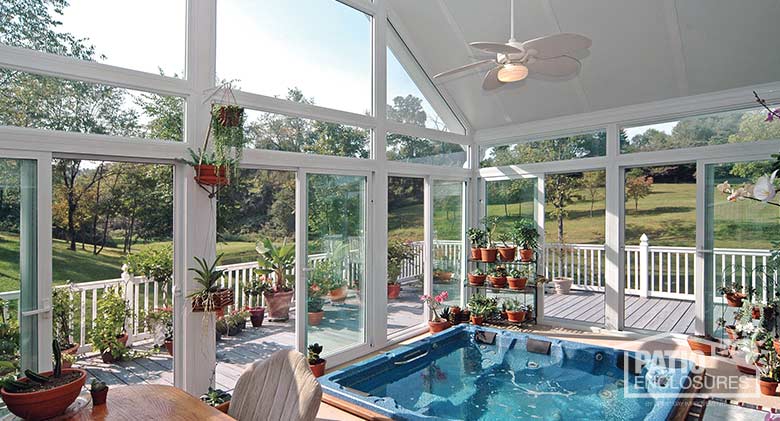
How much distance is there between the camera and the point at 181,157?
3.30 meters

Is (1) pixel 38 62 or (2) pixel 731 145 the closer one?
(1) pixel 38 62

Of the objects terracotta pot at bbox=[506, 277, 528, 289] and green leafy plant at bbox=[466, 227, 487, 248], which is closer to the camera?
terracotta pot at bbox=[506, 277, 528, 289]

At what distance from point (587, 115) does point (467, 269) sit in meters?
2.57

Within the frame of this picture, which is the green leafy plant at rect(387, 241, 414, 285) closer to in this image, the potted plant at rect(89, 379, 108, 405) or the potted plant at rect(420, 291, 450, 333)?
the potted plant at rect(420, 291, 450, 333)

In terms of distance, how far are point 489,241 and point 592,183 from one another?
164 cm

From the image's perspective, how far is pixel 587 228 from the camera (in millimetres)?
6586

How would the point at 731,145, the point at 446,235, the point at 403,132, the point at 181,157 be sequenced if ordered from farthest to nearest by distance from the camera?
the point at 446,235 < the point at 403,132 < the point at 731,145 < the point at 181,157

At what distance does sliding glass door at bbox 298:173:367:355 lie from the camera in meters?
4.34

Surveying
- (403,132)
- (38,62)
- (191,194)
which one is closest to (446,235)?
(403,132)

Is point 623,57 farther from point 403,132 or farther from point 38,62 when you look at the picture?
point 38,62

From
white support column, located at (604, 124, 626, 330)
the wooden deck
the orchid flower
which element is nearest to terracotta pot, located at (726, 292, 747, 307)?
the wooden deck

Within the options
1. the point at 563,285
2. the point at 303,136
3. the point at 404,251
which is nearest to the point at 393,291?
the point at 404,251

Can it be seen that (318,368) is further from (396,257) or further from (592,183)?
(592,183)

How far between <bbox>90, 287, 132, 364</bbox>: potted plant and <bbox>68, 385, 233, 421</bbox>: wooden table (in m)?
2.73
